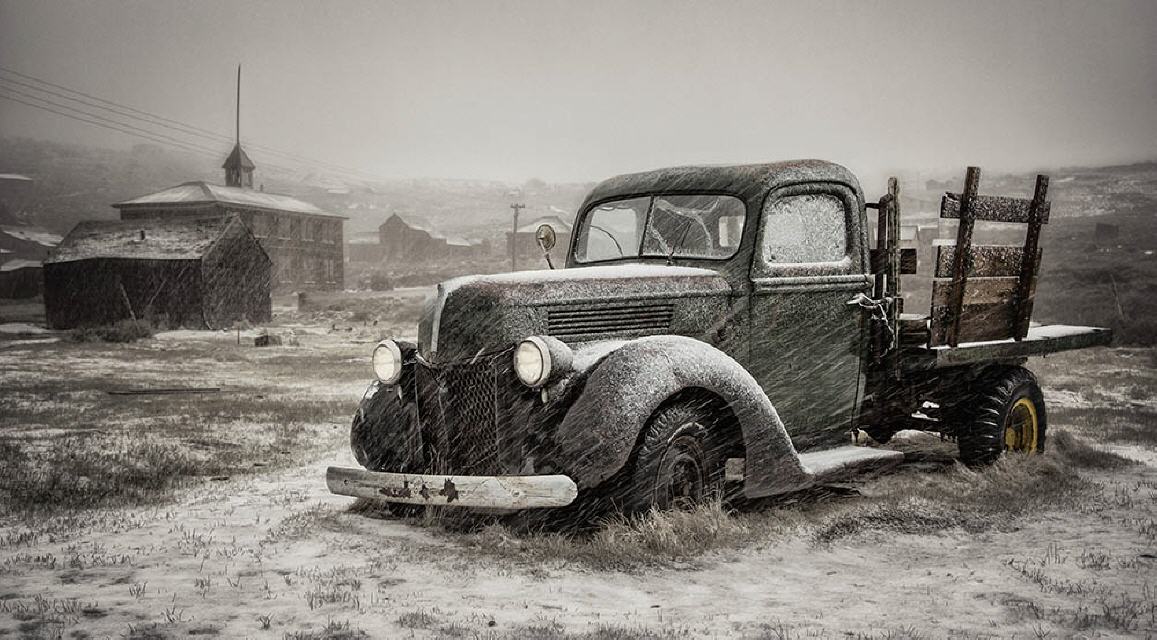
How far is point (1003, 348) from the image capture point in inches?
270

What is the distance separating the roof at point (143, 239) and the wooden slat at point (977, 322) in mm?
27898

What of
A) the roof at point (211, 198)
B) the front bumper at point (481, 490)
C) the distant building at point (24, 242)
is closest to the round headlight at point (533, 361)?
the front bumper at point (481, 490)

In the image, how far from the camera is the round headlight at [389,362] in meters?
5.29

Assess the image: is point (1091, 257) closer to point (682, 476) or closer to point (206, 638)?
point (682, 476)

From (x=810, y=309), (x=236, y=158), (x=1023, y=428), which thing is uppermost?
(x=236, y=158)

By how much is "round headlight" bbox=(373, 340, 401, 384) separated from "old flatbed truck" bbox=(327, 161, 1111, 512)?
1cm

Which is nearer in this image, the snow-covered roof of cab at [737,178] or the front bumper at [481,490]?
the front bumper at [481,490]

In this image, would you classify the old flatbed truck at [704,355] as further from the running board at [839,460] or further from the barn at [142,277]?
the barn at [142,277]

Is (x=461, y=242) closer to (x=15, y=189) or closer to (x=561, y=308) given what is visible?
(x=15, y=189)

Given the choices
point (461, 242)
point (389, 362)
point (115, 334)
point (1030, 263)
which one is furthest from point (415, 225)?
point (389, 362)

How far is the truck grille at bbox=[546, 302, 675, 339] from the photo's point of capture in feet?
16.3

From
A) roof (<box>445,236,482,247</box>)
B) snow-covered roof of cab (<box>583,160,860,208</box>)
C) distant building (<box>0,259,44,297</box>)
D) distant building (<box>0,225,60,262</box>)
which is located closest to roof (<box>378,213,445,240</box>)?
roof (<box>445,236,482,247</box>)

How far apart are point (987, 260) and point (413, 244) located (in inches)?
2628

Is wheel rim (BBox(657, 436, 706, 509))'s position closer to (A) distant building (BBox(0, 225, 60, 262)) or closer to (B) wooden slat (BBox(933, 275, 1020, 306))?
(B) wooden slat (BBox(933, 275, 1020, 306))
